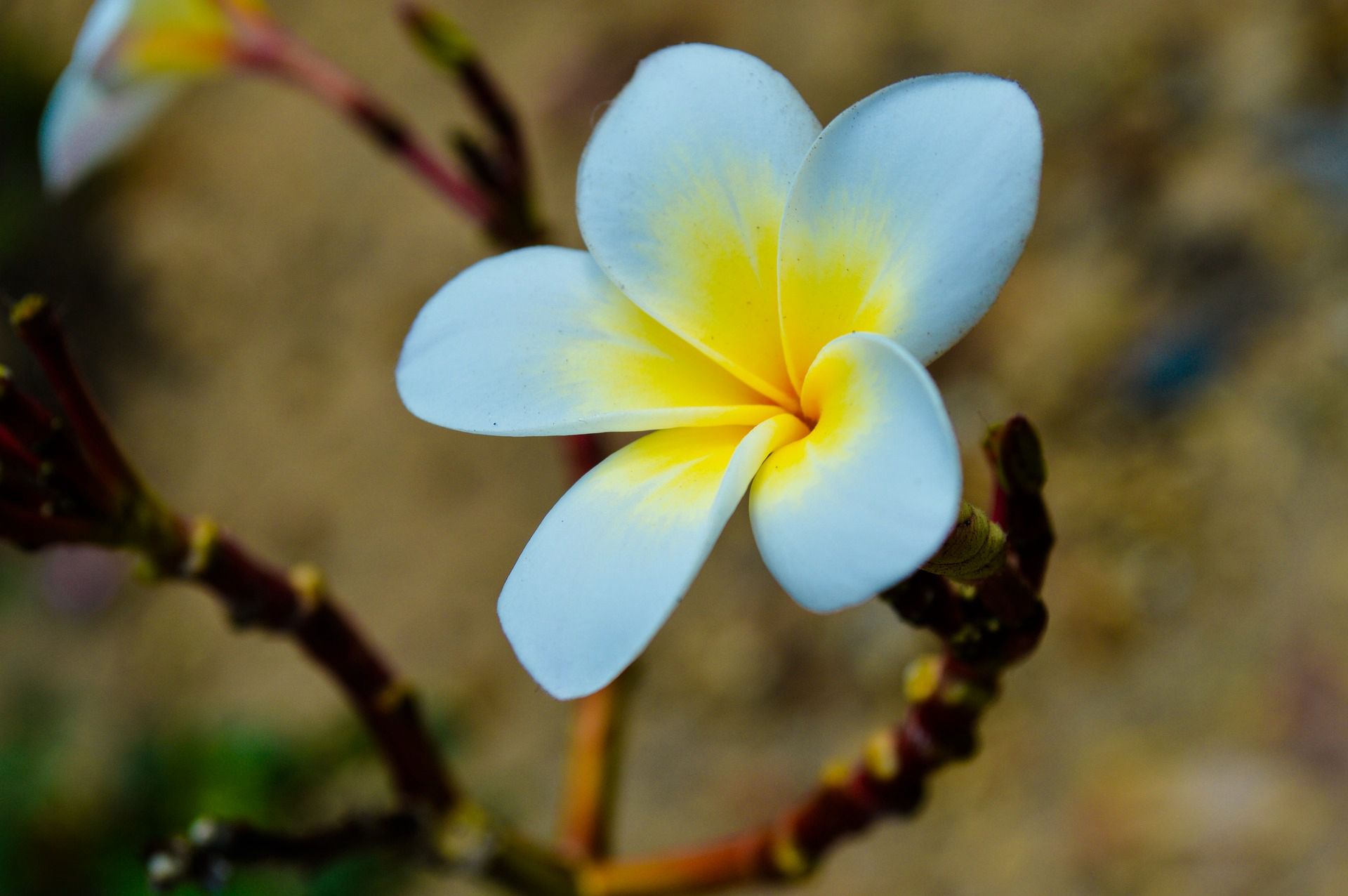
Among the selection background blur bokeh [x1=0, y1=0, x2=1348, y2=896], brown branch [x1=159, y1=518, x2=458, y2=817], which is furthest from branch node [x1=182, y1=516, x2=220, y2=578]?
background blur bokeh [x1=0, y1=0, x2=1348, y2=896]

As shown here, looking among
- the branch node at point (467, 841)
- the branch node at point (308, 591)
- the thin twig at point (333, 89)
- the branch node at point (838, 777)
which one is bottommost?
the branch node at point (838, 777)

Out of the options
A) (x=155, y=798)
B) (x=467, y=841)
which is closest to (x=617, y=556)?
(x=467, y=841)

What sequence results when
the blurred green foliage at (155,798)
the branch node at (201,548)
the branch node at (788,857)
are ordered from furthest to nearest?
1. the blurred green foliage at (155,798)
2. the branch node at (788,857)
3. the branch node at (201,548)

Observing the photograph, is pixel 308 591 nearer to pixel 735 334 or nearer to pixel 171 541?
pixel 171 541

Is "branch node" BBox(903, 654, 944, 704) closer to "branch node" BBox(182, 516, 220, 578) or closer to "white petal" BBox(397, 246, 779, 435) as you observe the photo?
"white petal" BBox(397, 246, 779, 435)

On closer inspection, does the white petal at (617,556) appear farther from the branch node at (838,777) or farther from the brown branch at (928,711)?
the branch node at (838,777)

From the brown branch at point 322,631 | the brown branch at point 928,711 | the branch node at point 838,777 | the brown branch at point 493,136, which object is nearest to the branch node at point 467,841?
the brown branch at point 322,631

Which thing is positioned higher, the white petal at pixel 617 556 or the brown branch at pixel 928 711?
the white petal at pixel 617 556
